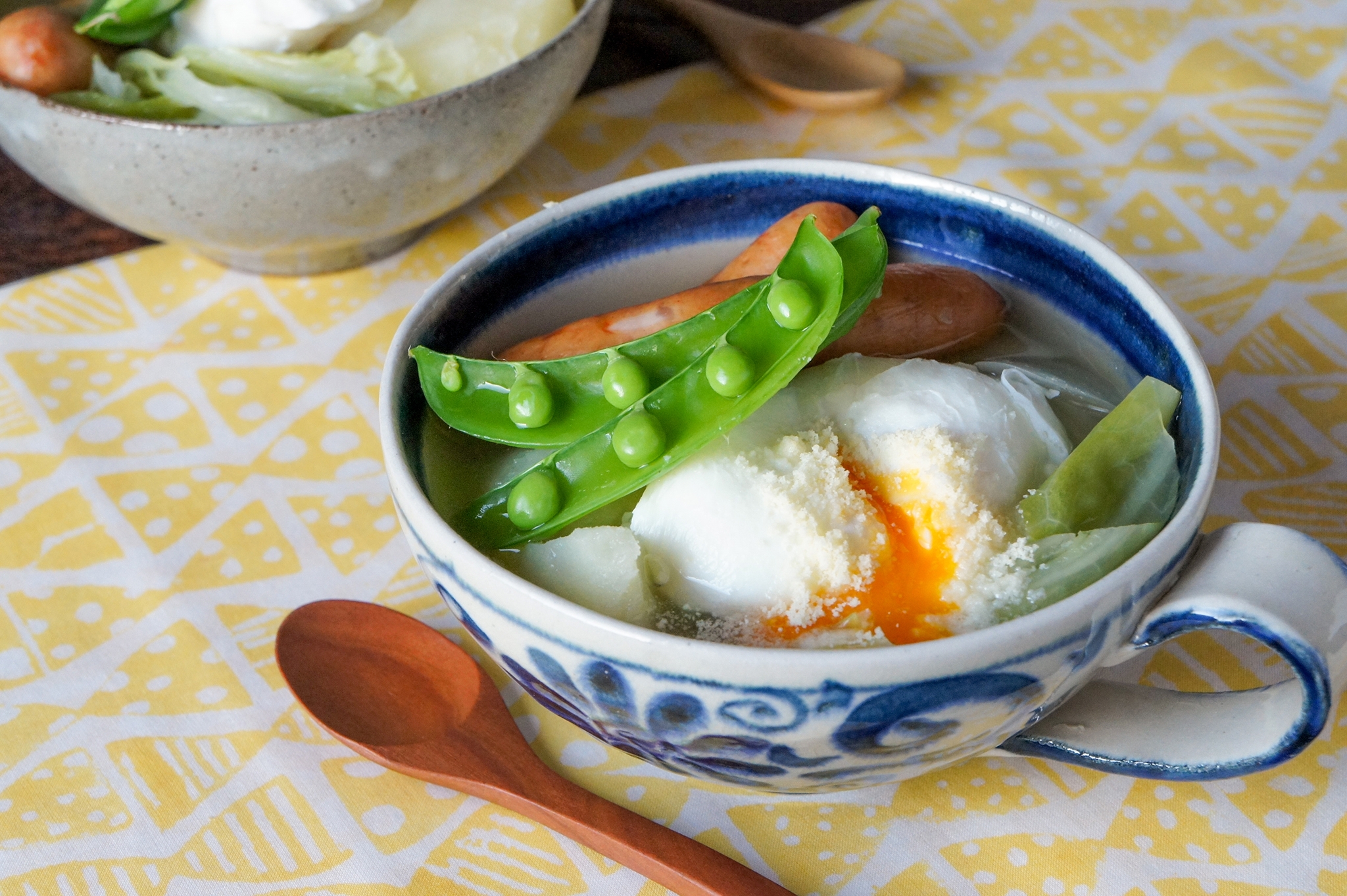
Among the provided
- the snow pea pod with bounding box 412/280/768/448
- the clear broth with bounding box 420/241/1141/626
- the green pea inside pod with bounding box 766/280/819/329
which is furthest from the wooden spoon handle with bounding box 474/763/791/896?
the green pea inside pod with bounding box 766/280/819/329

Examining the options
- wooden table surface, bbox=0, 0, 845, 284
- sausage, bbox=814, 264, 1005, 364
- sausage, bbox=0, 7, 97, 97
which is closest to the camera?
sausage, bbox=814, 264, 1005, 364

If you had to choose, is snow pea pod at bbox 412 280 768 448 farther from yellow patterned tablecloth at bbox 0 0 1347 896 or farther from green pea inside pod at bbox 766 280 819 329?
yellow patterned tablecloth at bbox 0 0 1347 896

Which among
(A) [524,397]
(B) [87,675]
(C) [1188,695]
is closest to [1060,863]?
(C) [1188,695]

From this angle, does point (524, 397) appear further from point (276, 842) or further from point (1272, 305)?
point (1272, 305)

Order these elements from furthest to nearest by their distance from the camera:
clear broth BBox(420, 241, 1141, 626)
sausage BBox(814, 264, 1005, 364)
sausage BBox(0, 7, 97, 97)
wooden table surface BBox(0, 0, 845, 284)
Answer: wooden table surface BBox(0, 0, 845, 284), sausage BBox(0, 7, 97, 97), sausage BBox(814, 264, 1005, 364), clear broth BBox(420, 241, 1141, 626)

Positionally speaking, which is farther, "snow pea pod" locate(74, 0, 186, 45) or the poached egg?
"snow pea pod" locate(74, 0, 186, 45)
